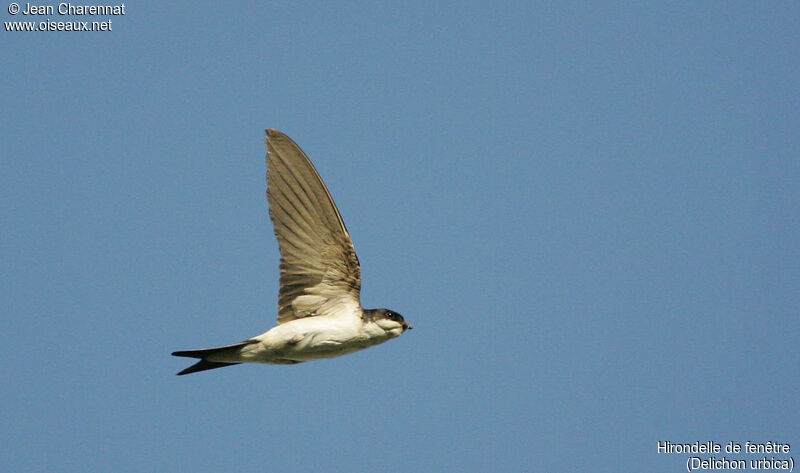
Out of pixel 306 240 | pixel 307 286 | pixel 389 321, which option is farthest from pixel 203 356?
pixel 389 321

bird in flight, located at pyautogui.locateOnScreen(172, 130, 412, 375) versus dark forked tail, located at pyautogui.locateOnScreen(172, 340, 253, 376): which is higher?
bird in flight, located at pyautogui.locateOnScreen(172, 130, 412, 375)

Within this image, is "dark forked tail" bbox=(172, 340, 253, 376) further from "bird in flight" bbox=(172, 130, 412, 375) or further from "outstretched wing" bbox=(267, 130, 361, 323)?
"outstretched wing" bbox=(267, 130, 361, 323)

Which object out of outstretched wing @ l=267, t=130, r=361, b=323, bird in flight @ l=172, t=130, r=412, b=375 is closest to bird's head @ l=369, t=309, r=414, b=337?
bird in flight @ l=172, t=130, r=412, b=375

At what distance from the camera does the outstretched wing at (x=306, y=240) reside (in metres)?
5.58

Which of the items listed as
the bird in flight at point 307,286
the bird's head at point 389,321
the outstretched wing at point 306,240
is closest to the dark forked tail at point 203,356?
the bird in flight at point 307,286

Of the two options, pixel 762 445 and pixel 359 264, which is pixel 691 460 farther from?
pixel 359 264

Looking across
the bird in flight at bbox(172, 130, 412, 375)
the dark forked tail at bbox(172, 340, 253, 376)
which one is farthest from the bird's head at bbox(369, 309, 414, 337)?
the dark forked tail at bbox(172, 340, 253, 376)

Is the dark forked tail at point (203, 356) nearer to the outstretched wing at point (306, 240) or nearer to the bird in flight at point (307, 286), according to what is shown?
the bird in flight at point (307, 286)

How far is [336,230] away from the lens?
5.68m

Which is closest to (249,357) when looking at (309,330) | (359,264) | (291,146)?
(309,330)

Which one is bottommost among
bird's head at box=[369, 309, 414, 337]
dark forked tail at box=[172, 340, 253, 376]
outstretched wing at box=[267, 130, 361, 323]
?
dark forked tail at box=[172, 340, 253, 376]

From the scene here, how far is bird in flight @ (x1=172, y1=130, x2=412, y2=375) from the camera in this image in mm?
5582

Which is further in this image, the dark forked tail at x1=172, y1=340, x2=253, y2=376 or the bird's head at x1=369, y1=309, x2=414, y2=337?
the bird's head at x1=369, y1=309, x2=414, y2=337

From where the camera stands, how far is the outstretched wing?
5578 mm
